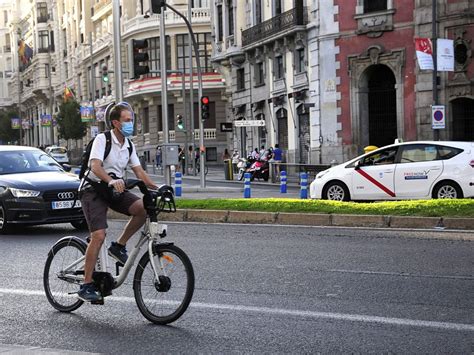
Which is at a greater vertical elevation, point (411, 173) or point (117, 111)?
point (117, 111)

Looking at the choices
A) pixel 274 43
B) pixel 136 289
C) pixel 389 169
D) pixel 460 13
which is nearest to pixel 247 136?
pixel 274 43

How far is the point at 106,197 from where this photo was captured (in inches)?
281

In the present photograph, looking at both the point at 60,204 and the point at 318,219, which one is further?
the point at 318,219

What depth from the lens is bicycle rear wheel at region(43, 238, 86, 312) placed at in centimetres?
748

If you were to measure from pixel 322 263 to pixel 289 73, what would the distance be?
31.3 metres

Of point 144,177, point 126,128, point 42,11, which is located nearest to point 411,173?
point 144,177

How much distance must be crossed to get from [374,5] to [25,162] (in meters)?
23.6

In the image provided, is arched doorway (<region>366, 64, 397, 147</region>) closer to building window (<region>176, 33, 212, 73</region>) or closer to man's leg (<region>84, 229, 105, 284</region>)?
building window (<region>176, 33, 212, 73</region>)

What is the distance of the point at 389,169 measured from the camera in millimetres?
19438

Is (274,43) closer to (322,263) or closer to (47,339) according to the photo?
(322,263)

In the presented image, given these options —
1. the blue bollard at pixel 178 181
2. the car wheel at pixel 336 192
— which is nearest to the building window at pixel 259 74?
the blue bollard at pixel 178 181

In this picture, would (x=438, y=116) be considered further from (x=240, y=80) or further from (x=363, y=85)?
(x=240, y=80)

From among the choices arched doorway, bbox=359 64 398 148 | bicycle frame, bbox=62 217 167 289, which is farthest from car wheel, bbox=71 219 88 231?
arched doorway, bbox=359 64 398 148

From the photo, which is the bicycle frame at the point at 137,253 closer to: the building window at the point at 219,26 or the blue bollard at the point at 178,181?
the blue bollard at the point at 178,181
